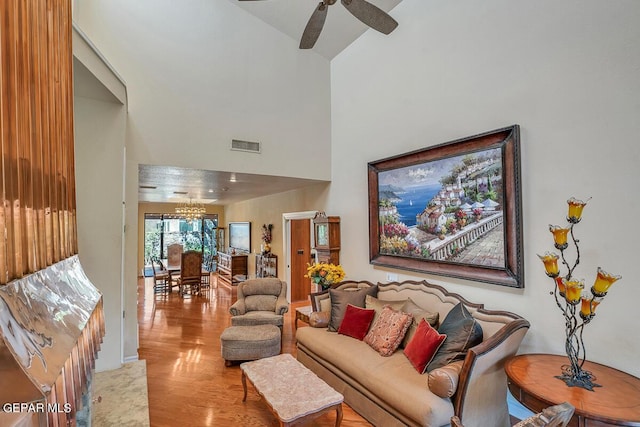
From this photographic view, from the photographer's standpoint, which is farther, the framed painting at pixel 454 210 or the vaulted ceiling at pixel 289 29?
the vaulted ceiling at pixel 289 29

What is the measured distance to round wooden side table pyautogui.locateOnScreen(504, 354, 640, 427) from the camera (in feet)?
5.09

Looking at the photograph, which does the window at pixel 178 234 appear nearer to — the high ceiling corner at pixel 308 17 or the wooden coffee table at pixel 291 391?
the high ceiling corner at pixel 308 17

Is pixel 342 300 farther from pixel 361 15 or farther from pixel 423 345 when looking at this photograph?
pixel 361 15

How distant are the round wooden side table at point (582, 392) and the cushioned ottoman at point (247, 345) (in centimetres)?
265

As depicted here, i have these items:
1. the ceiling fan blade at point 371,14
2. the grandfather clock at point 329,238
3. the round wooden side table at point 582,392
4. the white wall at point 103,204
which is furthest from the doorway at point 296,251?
the round wooden side table at point 582,392

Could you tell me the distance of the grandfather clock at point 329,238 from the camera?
4918mm

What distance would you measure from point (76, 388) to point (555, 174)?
10.4 feet

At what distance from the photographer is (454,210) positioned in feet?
10.4

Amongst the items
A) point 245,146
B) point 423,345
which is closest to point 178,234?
point 245,146

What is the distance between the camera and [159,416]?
2.73 meters

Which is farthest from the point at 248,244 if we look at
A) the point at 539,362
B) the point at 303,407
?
the point at 539,362

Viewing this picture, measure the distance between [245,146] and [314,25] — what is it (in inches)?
77.3

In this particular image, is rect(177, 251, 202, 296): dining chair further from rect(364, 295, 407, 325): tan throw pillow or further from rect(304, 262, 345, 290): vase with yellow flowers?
rect(364, 295, 407, 325): tan throw pillow

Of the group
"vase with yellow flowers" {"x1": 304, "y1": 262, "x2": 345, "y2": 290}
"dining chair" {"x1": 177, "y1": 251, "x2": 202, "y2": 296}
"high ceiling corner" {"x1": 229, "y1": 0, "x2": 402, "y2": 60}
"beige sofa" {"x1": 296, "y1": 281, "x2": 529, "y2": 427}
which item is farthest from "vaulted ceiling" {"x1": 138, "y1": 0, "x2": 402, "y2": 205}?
"beige sofa" {"x1": 296, "y1": 281, "x2": 529, "y2": 427}
